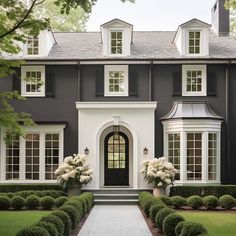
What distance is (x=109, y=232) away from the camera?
543 inches

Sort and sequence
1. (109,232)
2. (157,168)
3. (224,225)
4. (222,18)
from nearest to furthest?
(109,232) < (224,225) < (157,168) < (222,18)

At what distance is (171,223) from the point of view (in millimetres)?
12156

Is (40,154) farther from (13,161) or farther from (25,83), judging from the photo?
(25,83)

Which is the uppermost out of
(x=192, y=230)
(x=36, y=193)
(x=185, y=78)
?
(x=185, y=78)

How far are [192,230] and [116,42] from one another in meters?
16.2

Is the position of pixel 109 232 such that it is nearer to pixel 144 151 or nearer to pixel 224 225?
pixel 224 225

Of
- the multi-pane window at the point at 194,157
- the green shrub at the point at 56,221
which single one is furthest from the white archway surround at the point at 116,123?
the green shrub at the point at 56,221

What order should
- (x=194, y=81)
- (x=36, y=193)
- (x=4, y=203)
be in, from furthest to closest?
(x=194, y=81)
(x=36, y=193)
(x=4, y=203)

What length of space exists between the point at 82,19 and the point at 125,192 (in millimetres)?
23286

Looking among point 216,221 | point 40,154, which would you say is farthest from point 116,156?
point 216,221

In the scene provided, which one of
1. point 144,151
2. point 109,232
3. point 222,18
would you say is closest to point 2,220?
point 109,232

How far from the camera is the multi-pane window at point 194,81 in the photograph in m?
24.3

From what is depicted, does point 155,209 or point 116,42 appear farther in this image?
point 116,42

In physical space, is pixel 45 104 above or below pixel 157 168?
above
